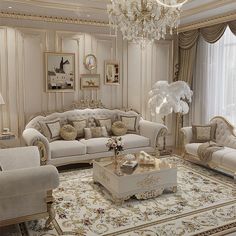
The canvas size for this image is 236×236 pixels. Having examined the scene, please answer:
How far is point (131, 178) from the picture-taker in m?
3.92

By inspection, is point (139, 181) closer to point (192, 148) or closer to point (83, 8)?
point (192, 148)

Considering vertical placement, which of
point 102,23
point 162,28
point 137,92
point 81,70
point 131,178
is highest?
point 102,23

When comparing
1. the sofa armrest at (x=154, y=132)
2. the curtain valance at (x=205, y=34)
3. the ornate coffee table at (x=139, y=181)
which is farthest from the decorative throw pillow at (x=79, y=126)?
the curtain valance at (x=205, y=34)

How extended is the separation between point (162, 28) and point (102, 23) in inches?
105

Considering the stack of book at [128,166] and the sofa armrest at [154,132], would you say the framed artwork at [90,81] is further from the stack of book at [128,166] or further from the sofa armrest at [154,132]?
the stack of book at [128,166]

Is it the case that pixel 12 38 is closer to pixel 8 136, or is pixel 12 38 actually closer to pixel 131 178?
pixel 8 136

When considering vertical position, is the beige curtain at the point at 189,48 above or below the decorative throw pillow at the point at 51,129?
above

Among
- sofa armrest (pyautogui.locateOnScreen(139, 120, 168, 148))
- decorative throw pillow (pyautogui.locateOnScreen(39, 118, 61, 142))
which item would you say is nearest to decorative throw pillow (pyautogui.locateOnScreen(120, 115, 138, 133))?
sofa armrest (pyautogui.locateOnScreen(139, 120, 168, 148))

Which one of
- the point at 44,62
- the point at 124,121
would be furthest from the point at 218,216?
the point at 44,62

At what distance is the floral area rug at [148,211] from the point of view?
10.8 ft

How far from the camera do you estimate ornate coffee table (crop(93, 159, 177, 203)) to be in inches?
153

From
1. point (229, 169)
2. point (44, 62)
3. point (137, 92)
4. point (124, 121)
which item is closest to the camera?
point (229, 169)

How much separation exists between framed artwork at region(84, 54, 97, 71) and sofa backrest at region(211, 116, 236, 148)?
2.74m

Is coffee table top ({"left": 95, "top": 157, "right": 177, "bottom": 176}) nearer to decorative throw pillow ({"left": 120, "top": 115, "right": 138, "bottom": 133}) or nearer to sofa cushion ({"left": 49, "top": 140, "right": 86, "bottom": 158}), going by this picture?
sofa cushion ({"left": 49, "top": 140, "right": 86, "bottom": 158})
